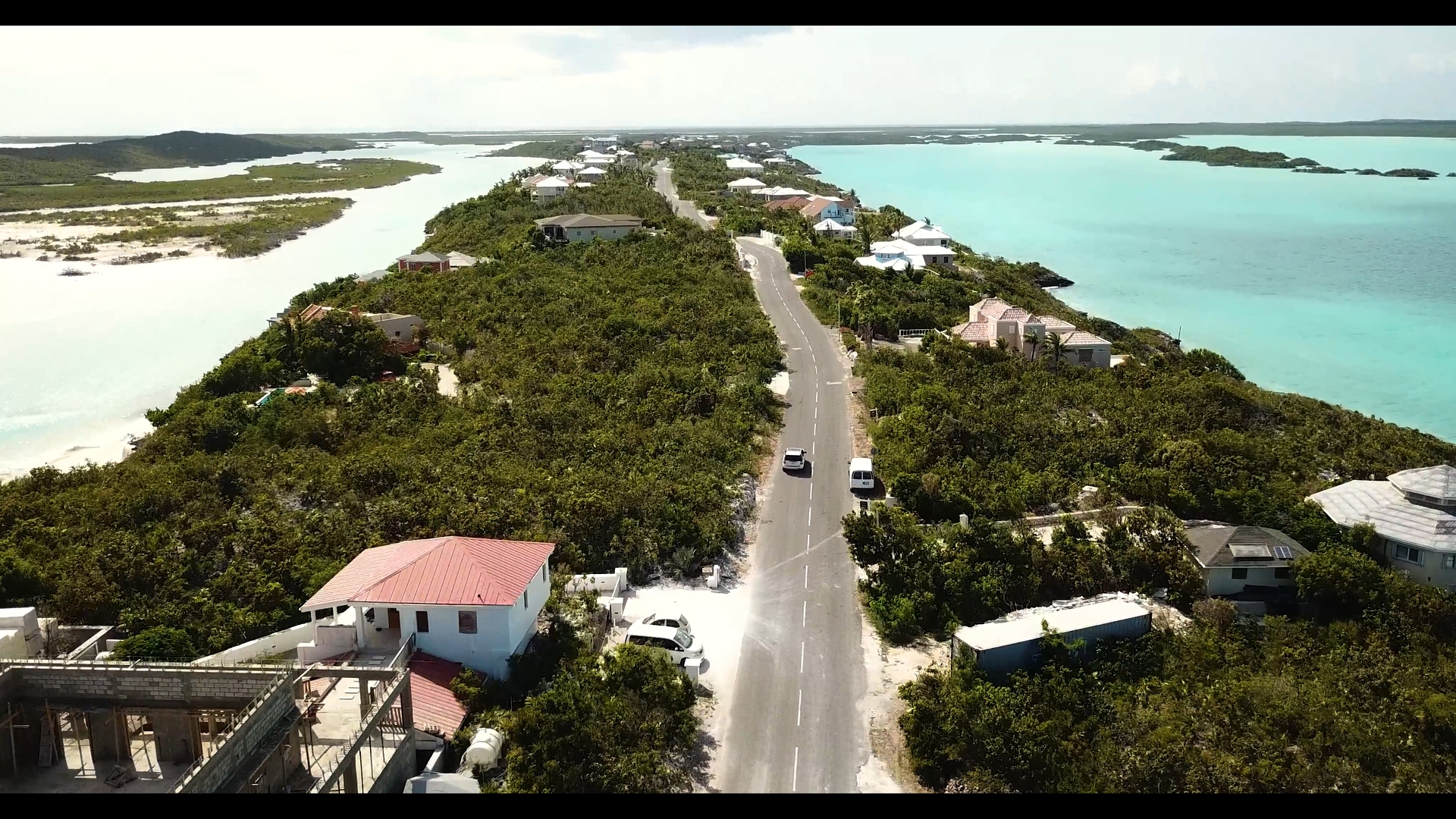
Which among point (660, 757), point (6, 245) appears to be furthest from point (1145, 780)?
point (6, 245)

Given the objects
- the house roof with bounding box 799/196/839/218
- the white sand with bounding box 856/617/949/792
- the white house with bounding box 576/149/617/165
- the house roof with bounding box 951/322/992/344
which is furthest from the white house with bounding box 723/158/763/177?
the white sand with bounding box 856/617/949/792

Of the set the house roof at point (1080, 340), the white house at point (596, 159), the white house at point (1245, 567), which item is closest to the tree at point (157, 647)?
the white house at point (1245, 567)

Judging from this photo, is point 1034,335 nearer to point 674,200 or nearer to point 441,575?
point 441,575

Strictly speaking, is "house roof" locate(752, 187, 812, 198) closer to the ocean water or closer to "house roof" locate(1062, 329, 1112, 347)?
the ocean water

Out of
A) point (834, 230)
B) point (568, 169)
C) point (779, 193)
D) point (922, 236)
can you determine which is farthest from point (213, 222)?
point (922, 236)

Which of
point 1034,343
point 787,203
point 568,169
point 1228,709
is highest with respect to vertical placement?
point 568,169
